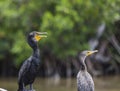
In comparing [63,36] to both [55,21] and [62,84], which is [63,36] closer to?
[55,21]

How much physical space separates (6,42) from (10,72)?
173cm

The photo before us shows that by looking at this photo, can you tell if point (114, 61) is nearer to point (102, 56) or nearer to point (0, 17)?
point (102, 56)

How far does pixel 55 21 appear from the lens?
28.9 metres

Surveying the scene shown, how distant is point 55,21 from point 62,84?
10.5 feet

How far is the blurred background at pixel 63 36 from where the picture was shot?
95.0 feet

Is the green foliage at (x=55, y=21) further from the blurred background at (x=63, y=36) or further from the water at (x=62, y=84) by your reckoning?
the water at (x=62, y=84)

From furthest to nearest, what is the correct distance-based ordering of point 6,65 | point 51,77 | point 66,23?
point 6,65
point 51,77
point 66,23

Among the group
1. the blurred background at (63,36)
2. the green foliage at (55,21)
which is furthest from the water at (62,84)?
the green foliage at (55,21)

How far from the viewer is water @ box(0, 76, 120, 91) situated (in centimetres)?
2630

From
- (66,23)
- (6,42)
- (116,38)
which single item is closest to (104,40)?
(116,38)

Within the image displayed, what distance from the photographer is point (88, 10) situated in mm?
29453

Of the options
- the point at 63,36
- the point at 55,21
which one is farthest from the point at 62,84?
the point at 55,21

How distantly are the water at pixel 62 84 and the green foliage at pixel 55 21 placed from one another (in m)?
1.31

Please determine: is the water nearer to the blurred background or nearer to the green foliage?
the blurred background
